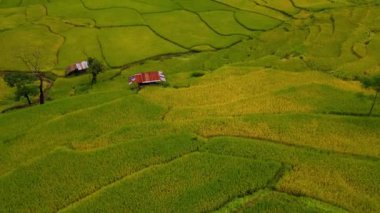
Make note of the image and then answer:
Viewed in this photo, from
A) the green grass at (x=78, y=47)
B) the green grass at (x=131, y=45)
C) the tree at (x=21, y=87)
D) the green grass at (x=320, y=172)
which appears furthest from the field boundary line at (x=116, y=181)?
the green grass at (x=78, y=47)

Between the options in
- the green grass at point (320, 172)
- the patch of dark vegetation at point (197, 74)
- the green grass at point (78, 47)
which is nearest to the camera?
the green grass at point (320, 172)

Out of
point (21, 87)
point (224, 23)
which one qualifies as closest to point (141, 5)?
point (224, 23)

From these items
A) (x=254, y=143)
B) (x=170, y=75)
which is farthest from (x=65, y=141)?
(x=170, y=75)

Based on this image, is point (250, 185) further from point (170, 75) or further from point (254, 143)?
point (170, 75)

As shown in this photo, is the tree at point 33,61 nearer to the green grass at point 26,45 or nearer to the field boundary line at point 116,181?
the green grass at point 26,45

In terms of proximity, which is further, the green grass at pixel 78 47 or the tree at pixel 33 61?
the green grass at pixel 78 47

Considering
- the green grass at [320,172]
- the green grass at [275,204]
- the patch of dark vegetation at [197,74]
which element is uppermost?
the green grass at [320,172]

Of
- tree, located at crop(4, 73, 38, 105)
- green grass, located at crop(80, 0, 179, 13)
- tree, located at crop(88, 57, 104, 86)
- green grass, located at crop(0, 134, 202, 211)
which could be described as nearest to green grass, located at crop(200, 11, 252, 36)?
green grass, located at crop(80, 0, 179, 13)

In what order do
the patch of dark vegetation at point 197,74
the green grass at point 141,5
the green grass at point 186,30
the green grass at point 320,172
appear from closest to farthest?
1. the green grass at point 320,172
2. the patch of dark vegetation at point 197,74
3. the green grass at point 186,30
4. the green grass at point 141,5
